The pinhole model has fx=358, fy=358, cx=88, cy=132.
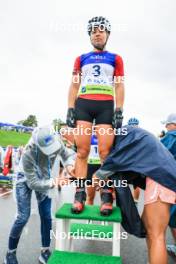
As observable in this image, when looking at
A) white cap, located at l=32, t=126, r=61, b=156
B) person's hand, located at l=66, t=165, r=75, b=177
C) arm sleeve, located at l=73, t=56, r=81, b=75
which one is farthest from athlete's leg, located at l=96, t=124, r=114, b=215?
arm sleeve, located at l=73, t=56, r=81, b=75

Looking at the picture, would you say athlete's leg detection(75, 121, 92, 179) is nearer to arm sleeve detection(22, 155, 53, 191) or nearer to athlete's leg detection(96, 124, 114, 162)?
athlete's leg detection(96, 124, 114, 162)

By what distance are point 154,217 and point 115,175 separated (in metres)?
0.59

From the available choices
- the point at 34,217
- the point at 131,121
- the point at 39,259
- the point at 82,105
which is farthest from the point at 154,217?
the point at 34,217

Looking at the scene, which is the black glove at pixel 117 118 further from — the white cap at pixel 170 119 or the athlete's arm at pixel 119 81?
→ the white cap at pixel 170 119

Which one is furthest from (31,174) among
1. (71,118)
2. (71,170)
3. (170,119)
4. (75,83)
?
(170,119)

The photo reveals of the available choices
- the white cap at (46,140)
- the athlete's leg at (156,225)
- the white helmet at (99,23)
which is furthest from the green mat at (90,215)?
the white helmet at (99,23)

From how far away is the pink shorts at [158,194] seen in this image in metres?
3.62

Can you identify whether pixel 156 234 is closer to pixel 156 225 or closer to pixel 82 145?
pixel 156 225

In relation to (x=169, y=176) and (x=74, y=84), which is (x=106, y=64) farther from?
(x=169, y=176)

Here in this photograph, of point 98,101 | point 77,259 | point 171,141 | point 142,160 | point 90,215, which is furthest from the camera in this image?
point 171,141

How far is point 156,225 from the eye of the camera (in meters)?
3.60

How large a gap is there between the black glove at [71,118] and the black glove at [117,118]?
47 centimetres

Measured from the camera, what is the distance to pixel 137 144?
12.3 feet

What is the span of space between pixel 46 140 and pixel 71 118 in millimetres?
405
